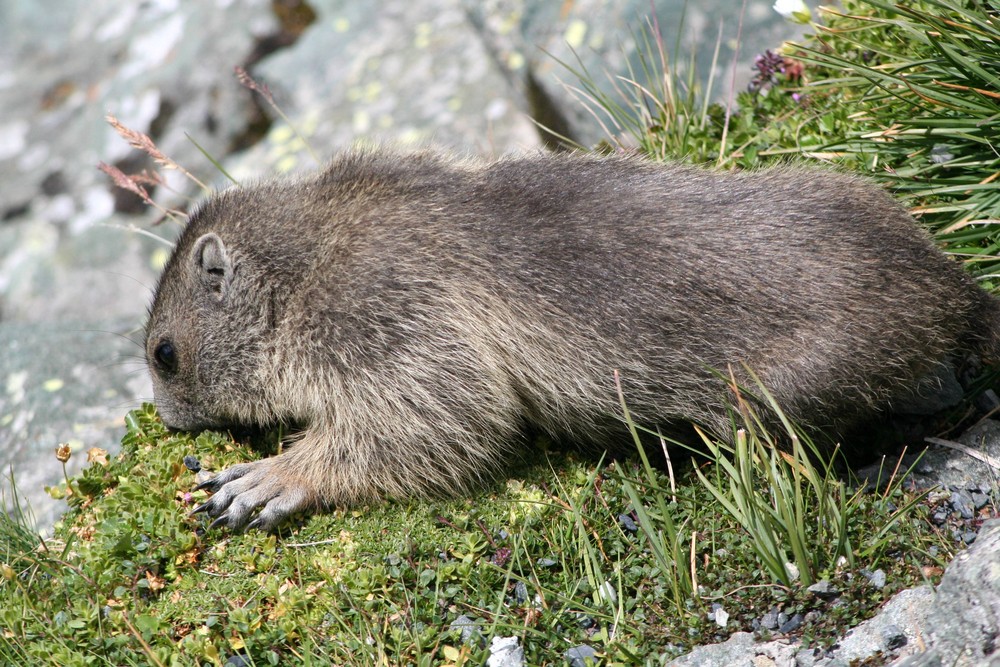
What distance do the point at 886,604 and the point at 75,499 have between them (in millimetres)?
5003

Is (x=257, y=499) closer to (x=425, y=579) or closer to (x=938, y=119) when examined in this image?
(x=425, y=579)

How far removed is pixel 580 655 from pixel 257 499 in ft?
7.39

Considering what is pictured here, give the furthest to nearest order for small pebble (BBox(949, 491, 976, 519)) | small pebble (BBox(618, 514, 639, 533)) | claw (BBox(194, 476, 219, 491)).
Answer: claw (BBox(194, 476, 219, 491))
small pebble (BBox(618, 514, 639, 533))
small pebble (BBox(949, 491, 976, 519))

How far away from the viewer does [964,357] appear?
5695mm

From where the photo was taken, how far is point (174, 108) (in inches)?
447

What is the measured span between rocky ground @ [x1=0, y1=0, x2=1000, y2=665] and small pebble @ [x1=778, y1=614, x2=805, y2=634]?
472 centimetres

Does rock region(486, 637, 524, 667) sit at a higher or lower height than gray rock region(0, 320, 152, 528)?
lower

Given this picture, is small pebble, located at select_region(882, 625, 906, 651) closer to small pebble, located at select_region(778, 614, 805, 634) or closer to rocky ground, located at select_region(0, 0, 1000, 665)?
small pebble, located at select_region(778, 614, 805, 634)

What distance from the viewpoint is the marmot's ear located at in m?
6.04

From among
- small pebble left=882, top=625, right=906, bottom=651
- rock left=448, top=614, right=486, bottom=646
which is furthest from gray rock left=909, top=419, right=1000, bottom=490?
rock left=448, top=614, right=486, bottom=646

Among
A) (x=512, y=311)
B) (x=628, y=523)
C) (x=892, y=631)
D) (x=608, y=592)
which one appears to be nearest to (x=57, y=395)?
(x=512, y=311)

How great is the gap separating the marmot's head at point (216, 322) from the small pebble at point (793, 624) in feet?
11.4

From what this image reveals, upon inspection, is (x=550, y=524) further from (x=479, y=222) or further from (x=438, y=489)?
(x=479, y=222)

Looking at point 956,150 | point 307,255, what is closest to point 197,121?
point 307,255
